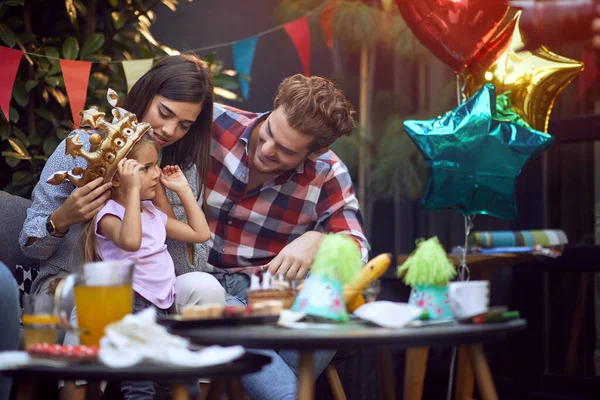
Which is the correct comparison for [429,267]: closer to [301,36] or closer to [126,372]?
[126,372]

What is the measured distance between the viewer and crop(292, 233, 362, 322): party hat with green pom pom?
1468 mm

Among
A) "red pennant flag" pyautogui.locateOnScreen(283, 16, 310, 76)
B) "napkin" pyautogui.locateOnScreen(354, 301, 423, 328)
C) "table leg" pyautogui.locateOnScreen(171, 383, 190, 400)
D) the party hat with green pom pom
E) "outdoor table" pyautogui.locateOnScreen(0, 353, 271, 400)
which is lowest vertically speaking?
"table leg" pyautogui.locateOnScreen(171, 383, 190, 400)

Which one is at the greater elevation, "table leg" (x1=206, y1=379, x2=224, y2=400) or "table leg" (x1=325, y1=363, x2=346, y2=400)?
"table leg" (x1=206, y1=379, x2=224, y2=400)

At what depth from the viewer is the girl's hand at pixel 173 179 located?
2.19 metres

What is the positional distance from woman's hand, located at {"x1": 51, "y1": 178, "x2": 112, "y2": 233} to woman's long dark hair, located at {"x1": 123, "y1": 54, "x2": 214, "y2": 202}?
33 cm

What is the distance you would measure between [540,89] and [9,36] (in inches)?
70.8

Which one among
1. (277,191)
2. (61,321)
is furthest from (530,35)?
(61,321)

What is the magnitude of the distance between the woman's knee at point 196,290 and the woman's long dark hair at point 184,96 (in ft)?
1.28

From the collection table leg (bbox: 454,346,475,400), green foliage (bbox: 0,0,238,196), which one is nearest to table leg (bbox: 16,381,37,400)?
table leg (bbox: 454,346,475,400)

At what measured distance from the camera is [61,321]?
1347mm

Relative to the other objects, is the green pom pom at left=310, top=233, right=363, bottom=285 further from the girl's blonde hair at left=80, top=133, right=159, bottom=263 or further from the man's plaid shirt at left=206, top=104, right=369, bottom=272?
the man's plaid shirt at left=206, top=104, right=369, bottom=272

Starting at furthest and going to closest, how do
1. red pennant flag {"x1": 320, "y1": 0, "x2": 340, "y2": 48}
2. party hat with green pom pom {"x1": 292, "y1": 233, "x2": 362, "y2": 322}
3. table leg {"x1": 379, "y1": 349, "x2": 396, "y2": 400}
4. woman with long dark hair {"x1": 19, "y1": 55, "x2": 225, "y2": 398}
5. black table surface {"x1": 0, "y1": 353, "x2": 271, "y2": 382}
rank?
red pennant flag {"x1": 320, "y1": 0, "x2": 340, "y2": 48}, table leg {"x1": 379, "y1": 349, "x2": 396, "y2": 400}, woman with long dark hair {"x1": 19, "y1": 55, "x2": 225, "y2": 398}, party hat with green pom pom {"x1": 292, "y1": 233, "x2": 362, "y2": 322}, black table surface {"x1": 0, "y1": 353, "x2": 271, "y2": 382}

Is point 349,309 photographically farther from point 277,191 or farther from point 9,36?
point 9,36

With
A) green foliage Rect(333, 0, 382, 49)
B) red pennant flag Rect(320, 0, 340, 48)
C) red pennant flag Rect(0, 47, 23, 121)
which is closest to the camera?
red pennant flag Rect(0, 47, 23, 121)
